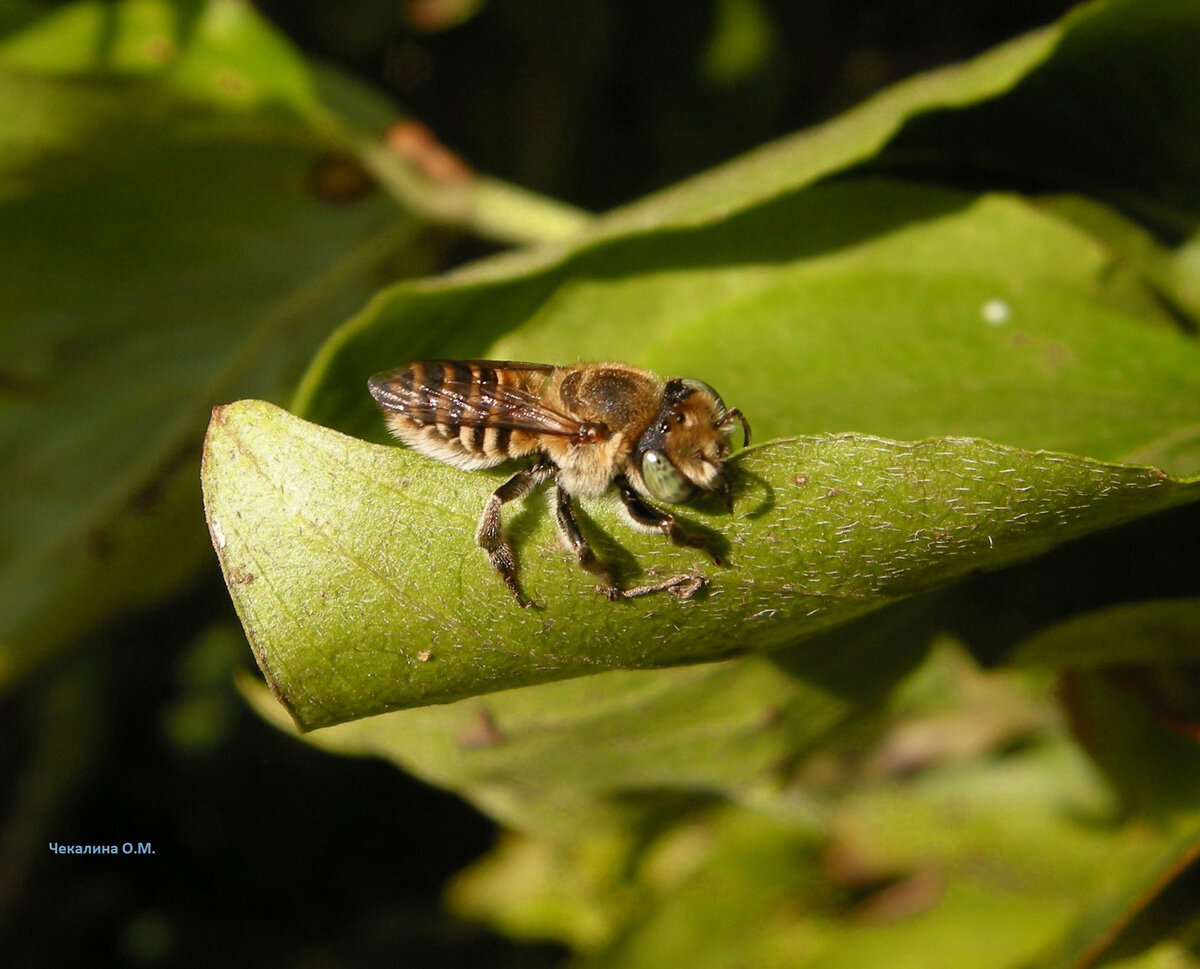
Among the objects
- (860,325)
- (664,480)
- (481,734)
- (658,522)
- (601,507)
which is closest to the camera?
(658,522)

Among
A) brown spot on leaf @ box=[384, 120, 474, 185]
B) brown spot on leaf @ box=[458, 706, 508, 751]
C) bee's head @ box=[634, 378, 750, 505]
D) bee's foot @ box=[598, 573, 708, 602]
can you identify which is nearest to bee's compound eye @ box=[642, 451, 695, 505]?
bee's head @ box=[634, 378, 750, 505]

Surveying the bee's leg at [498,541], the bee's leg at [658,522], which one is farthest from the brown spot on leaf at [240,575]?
the bee's leg at [658,522]

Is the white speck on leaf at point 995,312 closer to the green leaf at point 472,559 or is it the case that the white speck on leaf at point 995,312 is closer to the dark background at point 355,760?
the green leaf at point 472,559

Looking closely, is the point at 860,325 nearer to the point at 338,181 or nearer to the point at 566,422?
the point at 566,422

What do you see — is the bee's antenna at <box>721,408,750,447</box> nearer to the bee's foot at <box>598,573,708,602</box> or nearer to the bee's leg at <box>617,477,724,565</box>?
the bee's leg at <box>617,477,724,565</box>

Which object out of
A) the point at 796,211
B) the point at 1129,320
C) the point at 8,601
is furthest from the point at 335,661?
the point at 8,601

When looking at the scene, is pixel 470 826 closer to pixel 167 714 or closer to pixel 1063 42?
pixel 167 714

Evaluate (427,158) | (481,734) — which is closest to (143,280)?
(427,158)
